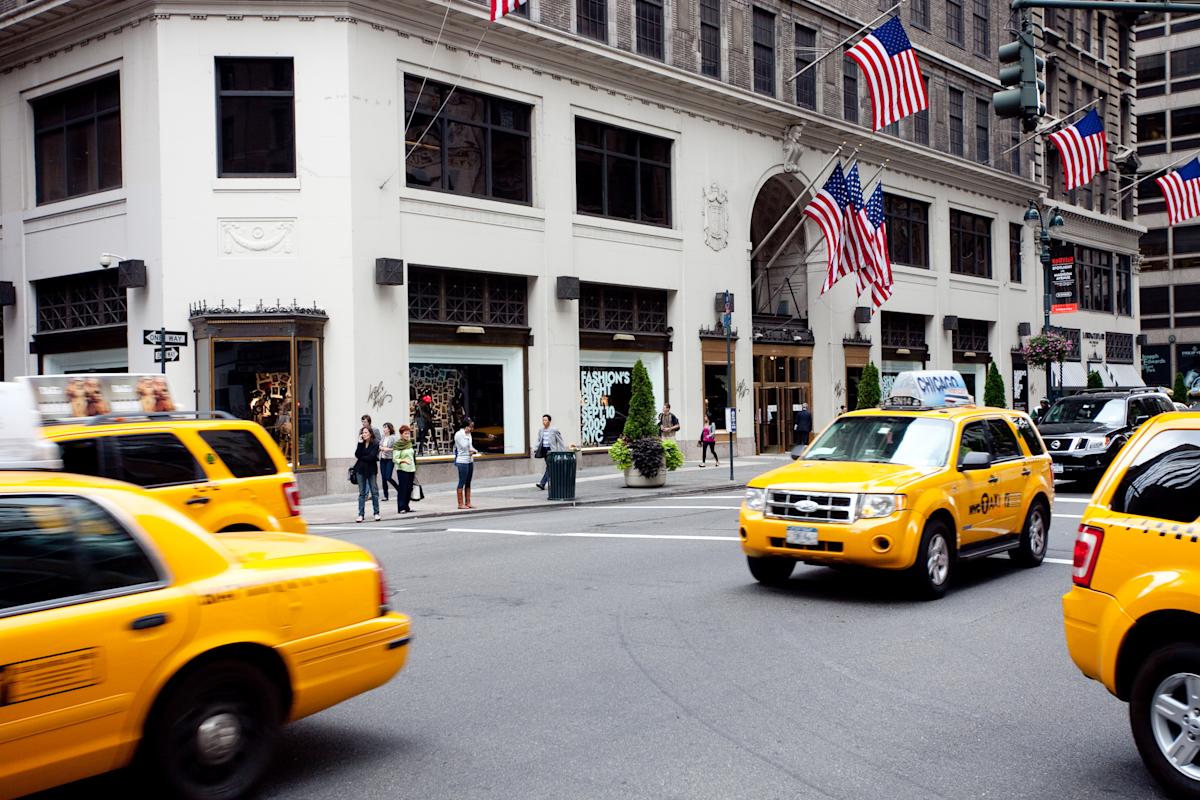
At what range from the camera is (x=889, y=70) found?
90.0 ft

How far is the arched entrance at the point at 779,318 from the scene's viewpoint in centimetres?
3531

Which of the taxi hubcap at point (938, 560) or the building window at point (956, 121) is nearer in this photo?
the taxi hubcap at point (938, 560)

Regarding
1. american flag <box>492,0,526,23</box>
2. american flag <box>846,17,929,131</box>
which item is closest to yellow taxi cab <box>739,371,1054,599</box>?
american flag <box>492,0,526,23</box>

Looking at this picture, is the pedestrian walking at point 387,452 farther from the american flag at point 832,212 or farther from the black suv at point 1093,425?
the american flag at point 832,212

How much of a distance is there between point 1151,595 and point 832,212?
27292 mm

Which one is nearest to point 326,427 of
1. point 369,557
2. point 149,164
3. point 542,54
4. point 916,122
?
point 149,164

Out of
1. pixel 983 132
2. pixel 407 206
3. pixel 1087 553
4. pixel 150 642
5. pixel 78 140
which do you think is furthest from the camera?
pixel 983 132

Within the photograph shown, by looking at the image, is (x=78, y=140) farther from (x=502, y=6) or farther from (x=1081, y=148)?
(x=1081, y=148)

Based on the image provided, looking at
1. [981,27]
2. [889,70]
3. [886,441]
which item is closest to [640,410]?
[889,70]

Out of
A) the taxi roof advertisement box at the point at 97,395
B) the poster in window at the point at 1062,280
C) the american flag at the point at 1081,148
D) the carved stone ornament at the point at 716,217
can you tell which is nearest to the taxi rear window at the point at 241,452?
the taxi roof advertisement box at the point at 97,395

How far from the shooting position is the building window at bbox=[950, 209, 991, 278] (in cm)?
4494

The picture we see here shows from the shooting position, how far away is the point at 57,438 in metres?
9.35

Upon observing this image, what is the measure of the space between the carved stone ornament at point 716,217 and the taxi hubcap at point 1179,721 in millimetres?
27901

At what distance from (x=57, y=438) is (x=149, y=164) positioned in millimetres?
15953
